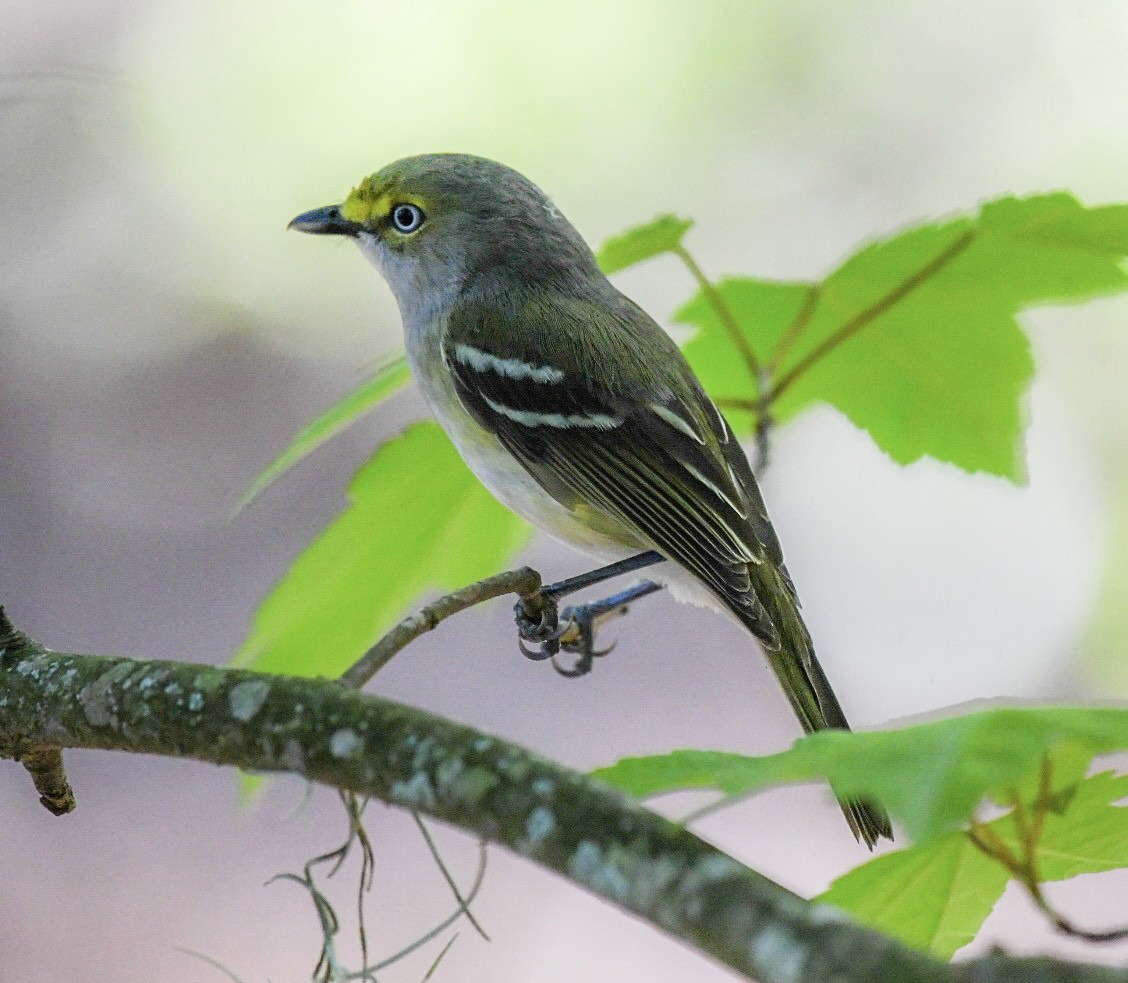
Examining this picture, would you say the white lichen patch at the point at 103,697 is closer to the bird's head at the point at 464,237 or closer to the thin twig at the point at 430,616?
the thin twig at the point at 430,616

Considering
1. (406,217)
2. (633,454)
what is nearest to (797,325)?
(633,454)

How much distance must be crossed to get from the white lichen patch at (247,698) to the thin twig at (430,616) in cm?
3

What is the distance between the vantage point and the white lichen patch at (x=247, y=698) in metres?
0.46

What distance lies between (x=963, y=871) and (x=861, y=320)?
44cm

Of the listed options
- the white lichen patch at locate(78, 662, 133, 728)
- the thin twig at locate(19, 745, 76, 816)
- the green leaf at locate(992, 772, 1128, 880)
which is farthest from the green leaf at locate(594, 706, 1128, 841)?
the thin twig at locate(19, 745, 76, 816)

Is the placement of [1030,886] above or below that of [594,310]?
below

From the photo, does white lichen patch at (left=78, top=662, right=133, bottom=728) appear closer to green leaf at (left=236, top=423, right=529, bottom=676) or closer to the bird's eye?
green leaf at (left=236, top=423, right=529, bottom=676)

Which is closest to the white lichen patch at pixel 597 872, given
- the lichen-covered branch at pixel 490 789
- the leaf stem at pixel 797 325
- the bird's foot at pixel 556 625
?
the lichen-covered branch at pixel 490 789

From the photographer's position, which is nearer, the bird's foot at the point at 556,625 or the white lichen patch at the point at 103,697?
the white lichen patch at the point at 103,697

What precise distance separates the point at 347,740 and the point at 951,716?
0.21m

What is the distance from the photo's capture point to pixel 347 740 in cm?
43

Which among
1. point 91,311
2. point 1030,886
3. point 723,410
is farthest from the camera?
point 91,311

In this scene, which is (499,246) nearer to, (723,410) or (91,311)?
(723,410)

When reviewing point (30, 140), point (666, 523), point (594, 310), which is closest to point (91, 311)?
point (30, 140)
